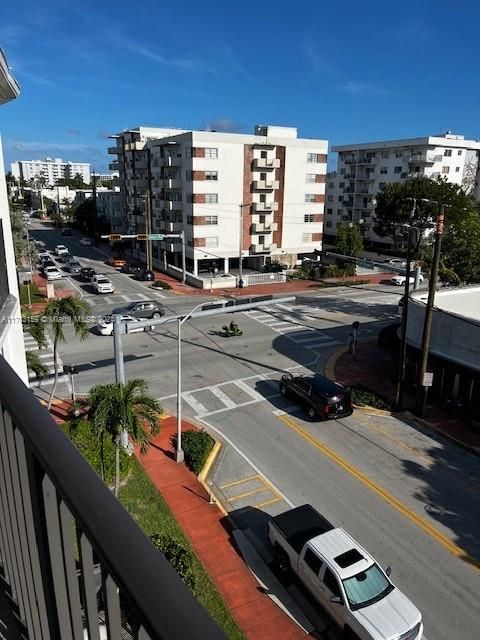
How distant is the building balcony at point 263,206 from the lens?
55188 mm

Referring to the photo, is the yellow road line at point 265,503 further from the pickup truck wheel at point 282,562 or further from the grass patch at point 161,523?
the grass patch at point 161,523

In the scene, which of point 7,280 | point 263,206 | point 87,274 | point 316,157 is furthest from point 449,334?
point 316,157

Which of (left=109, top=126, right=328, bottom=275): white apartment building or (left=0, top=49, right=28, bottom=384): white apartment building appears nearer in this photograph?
(left=0, top=49, right=28, bottom=384): white apartment building

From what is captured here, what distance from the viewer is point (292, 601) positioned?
39.0 feet

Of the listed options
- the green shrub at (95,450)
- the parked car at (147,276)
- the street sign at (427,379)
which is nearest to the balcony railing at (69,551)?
the green shrub at (95,450)

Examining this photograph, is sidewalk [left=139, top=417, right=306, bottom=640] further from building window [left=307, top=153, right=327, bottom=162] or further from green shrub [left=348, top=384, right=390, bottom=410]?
building window [left=307, top=153, right=327, bottom=162]

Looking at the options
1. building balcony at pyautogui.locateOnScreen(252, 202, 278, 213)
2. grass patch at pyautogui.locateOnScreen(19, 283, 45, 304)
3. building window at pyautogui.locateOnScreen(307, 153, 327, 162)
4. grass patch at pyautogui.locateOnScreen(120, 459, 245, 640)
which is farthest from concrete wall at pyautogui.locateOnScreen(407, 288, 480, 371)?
building window at pyautogui.locateOnScreen(307, 153, 327, 162)

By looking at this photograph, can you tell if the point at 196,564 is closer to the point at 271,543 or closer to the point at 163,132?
the point at 271,543

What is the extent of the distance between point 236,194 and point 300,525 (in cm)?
4521

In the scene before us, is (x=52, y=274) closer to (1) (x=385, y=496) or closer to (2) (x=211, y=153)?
(2) (x=211, y=153)

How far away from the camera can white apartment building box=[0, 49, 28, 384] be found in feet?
17.8

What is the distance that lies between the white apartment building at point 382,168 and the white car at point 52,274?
47.9 m

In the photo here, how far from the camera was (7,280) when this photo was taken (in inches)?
289

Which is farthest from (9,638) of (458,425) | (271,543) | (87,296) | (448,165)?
(448,165)
